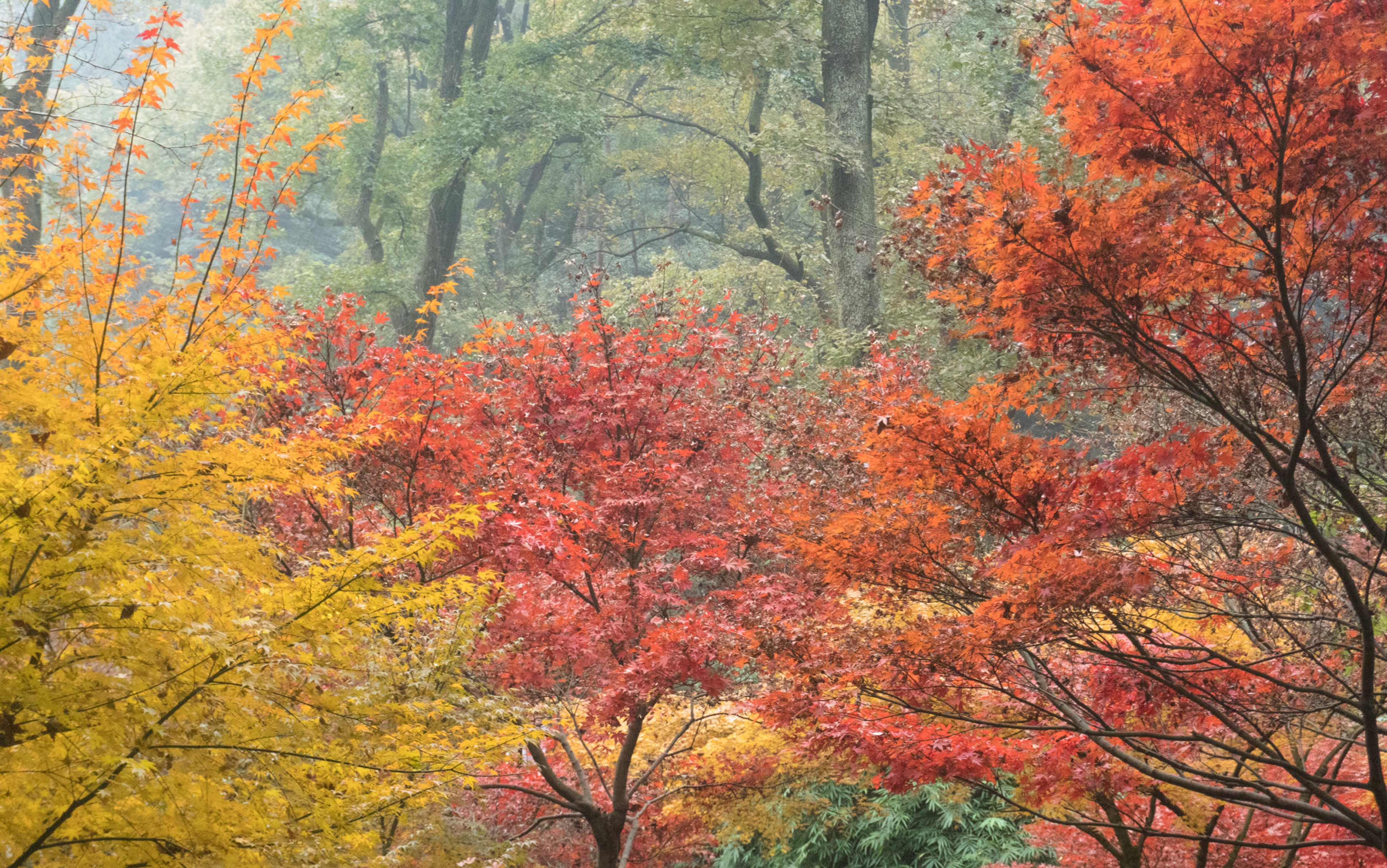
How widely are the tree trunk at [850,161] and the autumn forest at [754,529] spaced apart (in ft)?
8.87

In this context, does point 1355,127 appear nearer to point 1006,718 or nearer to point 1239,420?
point 1239,420

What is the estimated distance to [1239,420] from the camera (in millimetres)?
3811

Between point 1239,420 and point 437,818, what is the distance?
6097 mm

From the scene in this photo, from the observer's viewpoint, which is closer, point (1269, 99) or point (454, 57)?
point (1269, 99)

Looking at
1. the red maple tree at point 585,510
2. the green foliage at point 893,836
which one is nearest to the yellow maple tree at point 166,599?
the red maple tree at point 585,510

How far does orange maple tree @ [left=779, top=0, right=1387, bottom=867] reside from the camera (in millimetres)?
3572

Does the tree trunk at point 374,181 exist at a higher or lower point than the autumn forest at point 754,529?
higher

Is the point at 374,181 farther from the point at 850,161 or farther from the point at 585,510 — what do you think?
the point at 585,510

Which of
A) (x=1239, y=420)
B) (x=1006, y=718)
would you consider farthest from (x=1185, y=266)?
(x=1006, y=718)

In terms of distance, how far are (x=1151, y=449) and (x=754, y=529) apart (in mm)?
4107

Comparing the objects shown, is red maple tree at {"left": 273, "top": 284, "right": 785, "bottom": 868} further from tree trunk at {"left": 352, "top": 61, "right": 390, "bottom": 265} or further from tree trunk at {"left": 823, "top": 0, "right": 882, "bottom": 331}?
tree trunk at {"left": 352, "top": 61, "right": 390, "bottom": 265}

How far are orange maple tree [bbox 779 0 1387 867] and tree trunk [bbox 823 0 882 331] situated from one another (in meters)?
8.53

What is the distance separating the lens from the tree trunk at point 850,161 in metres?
14.9

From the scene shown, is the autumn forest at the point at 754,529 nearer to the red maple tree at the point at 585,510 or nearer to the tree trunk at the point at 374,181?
the red maple tree at the point at 585,510
